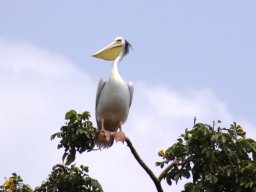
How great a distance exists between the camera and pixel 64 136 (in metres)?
9.41

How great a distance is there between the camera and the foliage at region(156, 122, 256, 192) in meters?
8.75

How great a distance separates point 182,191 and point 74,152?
1.67 metres

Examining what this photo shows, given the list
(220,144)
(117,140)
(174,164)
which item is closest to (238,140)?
(220,144)

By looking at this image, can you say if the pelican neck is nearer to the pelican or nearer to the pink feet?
the pelican

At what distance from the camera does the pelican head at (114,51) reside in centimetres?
1268

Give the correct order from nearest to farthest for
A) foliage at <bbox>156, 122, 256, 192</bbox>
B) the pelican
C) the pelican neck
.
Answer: foliage at <bbox>156, 122, 256, 192</bbox> → the pelican → the pelican neck

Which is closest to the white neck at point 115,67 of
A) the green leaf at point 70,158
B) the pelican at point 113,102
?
the pelican at point 113,102

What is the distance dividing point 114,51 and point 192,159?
406 cm

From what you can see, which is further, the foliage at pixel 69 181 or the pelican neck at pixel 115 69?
the pelican neck at pixel 115 69

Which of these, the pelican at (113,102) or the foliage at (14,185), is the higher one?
the pelican at (113,102)

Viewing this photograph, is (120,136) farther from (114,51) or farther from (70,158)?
(114,51)

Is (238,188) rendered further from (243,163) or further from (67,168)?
(67,168)

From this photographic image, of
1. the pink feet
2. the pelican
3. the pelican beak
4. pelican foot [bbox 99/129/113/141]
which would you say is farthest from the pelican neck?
pelican foot [bbox 99/129/113/141]

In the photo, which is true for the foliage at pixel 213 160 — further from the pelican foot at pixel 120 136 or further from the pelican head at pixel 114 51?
the pelican head at pixel 114 51
